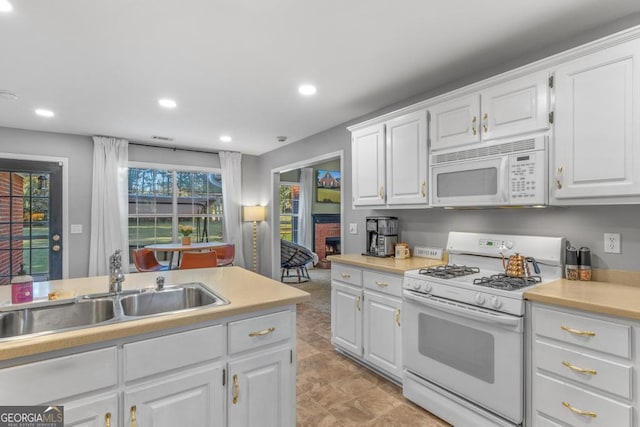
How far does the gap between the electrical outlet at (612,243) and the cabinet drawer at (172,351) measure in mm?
2178

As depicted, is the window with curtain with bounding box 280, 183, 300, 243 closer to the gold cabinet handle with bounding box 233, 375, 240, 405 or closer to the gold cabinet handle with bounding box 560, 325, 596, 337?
the gold cabinet handle with bounding box 233, 375, 240, 405

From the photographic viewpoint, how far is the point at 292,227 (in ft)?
25.7

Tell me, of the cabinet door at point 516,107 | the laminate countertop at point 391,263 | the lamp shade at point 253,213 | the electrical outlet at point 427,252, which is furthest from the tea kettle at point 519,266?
the lamp shade at point 253,213

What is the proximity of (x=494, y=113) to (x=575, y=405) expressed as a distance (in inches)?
65.8

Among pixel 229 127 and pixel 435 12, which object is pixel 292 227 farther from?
pixel 435 12

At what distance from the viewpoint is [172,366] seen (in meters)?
1.32

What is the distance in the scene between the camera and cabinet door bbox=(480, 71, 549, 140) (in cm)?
188

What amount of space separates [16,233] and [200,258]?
97.3 inches

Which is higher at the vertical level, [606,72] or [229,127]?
[229,127]

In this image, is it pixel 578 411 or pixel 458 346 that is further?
pixel 458 346

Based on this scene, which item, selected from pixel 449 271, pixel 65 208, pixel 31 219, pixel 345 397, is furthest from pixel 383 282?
pixel 31 219

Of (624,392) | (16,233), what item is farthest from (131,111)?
(624,392)

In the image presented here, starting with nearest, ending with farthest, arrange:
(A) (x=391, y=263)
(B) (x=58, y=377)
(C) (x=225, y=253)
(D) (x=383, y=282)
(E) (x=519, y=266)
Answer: (B) (x=58, y=377)
(E) (x=519, y=266)
(D) (x=383, y=282)
(A) (x=391, y=263)
(C) (x=225, y=253)

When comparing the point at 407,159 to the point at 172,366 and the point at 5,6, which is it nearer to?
the point at 172,366
